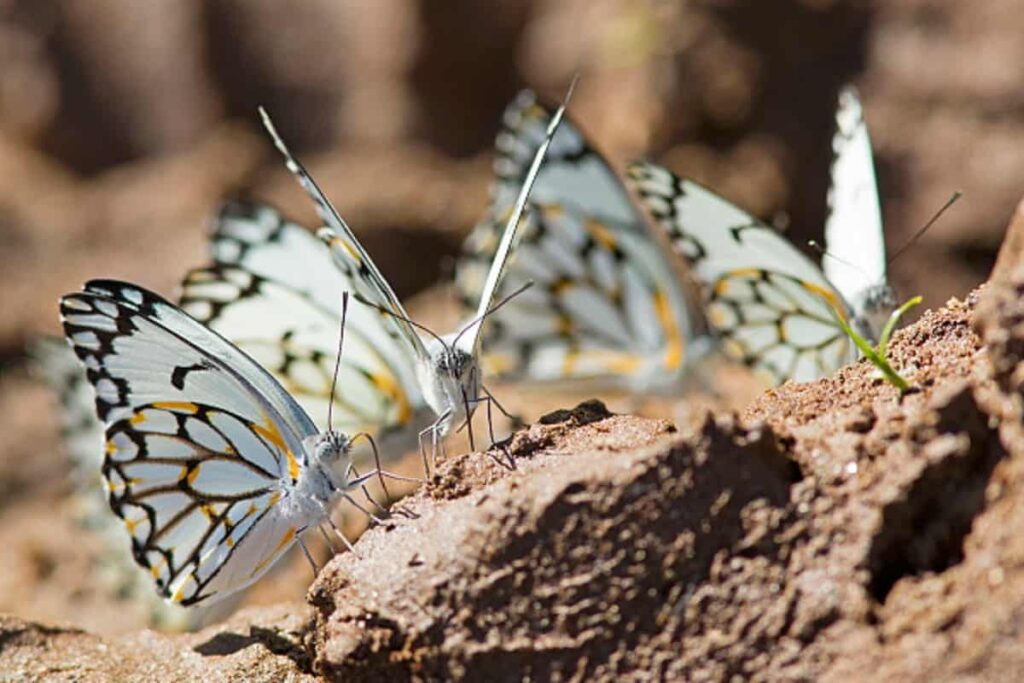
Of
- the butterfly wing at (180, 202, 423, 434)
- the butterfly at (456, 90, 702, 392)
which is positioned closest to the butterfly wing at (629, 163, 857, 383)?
the butterfly at (456, 90, 702, 392)

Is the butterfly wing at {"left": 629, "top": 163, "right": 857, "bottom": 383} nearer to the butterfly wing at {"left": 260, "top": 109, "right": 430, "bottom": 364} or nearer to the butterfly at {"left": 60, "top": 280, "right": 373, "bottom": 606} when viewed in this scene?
the butterfly wing at {"left": 260, "top": 109, "right": 430, "bottom": 364}

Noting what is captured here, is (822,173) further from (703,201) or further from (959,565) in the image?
(959,565)

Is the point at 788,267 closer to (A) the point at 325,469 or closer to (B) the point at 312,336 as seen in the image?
(B) the point at 312,336

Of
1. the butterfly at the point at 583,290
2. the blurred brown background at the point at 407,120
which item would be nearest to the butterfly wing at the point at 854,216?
the butterfly at the point at 583,290

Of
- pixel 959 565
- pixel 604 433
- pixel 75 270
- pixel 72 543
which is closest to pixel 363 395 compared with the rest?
pixel 72 543

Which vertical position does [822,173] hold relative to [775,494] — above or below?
above

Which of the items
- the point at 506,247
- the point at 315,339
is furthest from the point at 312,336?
the point at 506,247
